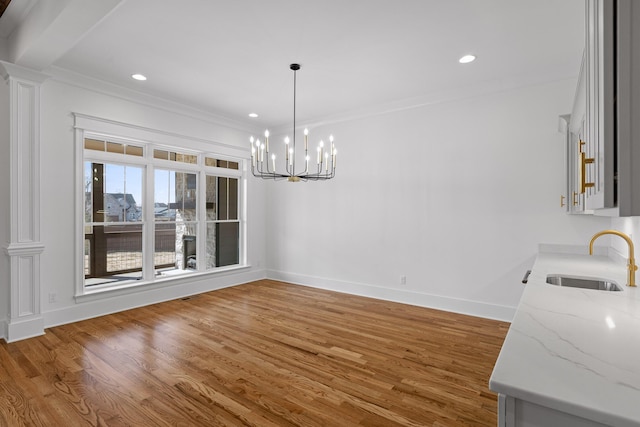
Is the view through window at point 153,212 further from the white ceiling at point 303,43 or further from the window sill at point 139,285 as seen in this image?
the white ceiling at point 303,43

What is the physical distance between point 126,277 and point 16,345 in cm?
150

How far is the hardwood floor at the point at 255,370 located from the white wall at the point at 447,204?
603 millimetres

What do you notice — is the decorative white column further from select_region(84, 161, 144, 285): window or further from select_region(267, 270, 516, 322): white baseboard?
select_region(267, 270, 516, 322): white baseboard

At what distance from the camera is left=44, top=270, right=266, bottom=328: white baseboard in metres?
3.94

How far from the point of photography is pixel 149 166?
4824mm

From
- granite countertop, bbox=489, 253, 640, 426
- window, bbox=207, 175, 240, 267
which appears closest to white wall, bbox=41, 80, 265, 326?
window, bbox=207, 175, 240, 267

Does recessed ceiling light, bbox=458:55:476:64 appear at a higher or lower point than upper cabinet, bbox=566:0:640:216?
higher

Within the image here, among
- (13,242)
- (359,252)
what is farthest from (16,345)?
(359,252)

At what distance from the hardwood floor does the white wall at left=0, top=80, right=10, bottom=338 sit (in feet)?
1.81

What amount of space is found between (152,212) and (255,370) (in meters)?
3.15

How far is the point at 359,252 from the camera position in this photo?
537cm

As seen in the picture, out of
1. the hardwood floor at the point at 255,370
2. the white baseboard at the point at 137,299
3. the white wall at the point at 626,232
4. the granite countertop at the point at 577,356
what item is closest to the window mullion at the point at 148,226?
the white baseboard at the point at 137,299

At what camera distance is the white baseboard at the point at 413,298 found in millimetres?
4166

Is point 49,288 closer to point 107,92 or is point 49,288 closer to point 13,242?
point 13,242
